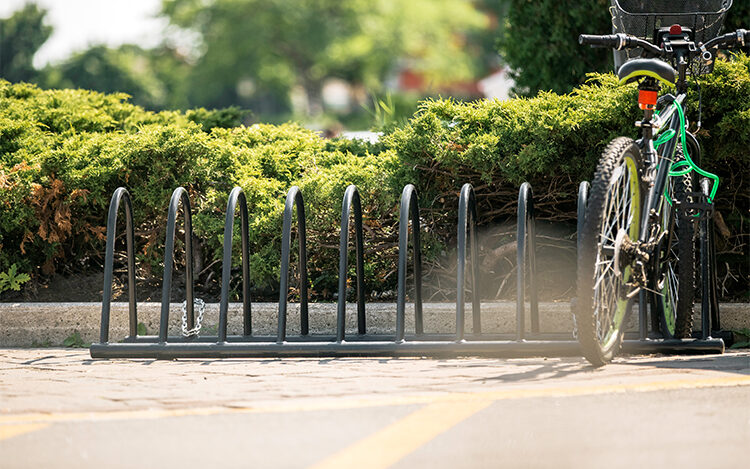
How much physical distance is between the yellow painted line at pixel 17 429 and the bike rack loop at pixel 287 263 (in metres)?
1.77

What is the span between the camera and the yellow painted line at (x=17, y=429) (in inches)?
138

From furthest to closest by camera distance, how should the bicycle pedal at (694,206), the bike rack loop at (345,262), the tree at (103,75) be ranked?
the tree at (103,75) → the bike rack loop at (345,262) → the bicycle pedal at (694,206)

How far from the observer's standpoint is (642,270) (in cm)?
476

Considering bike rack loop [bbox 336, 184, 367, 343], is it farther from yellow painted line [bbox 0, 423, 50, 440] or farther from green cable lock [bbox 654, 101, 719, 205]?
yellow painted line [bbox 0, 423, 50, 440]

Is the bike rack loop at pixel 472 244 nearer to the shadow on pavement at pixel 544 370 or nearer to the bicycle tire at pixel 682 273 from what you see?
the shadow on pavement at pixel 544 370

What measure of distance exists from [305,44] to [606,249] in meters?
79.6

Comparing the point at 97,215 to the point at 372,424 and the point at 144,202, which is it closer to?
the point at 144,202

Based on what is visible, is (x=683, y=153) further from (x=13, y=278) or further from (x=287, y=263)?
(x=13, y=278)

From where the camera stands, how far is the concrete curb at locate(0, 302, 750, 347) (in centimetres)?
599

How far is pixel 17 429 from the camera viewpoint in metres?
3.59

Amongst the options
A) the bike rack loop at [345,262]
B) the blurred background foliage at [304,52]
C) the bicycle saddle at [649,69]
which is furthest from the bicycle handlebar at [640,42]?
the blurred background foliage at [304,52]

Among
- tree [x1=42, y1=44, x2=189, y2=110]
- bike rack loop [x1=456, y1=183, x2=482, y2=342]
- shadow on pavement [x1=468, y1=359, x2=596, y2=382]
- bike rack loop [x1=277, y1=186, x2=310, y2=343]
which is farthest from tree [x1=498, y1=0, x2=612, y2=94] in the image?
tree [x1=42, y1=44, x2=189, y2=110]

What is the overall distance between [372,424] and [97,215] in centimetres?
405

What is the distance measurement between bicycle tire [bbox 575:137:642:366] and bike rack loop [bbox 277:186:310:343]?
5.07 ft
